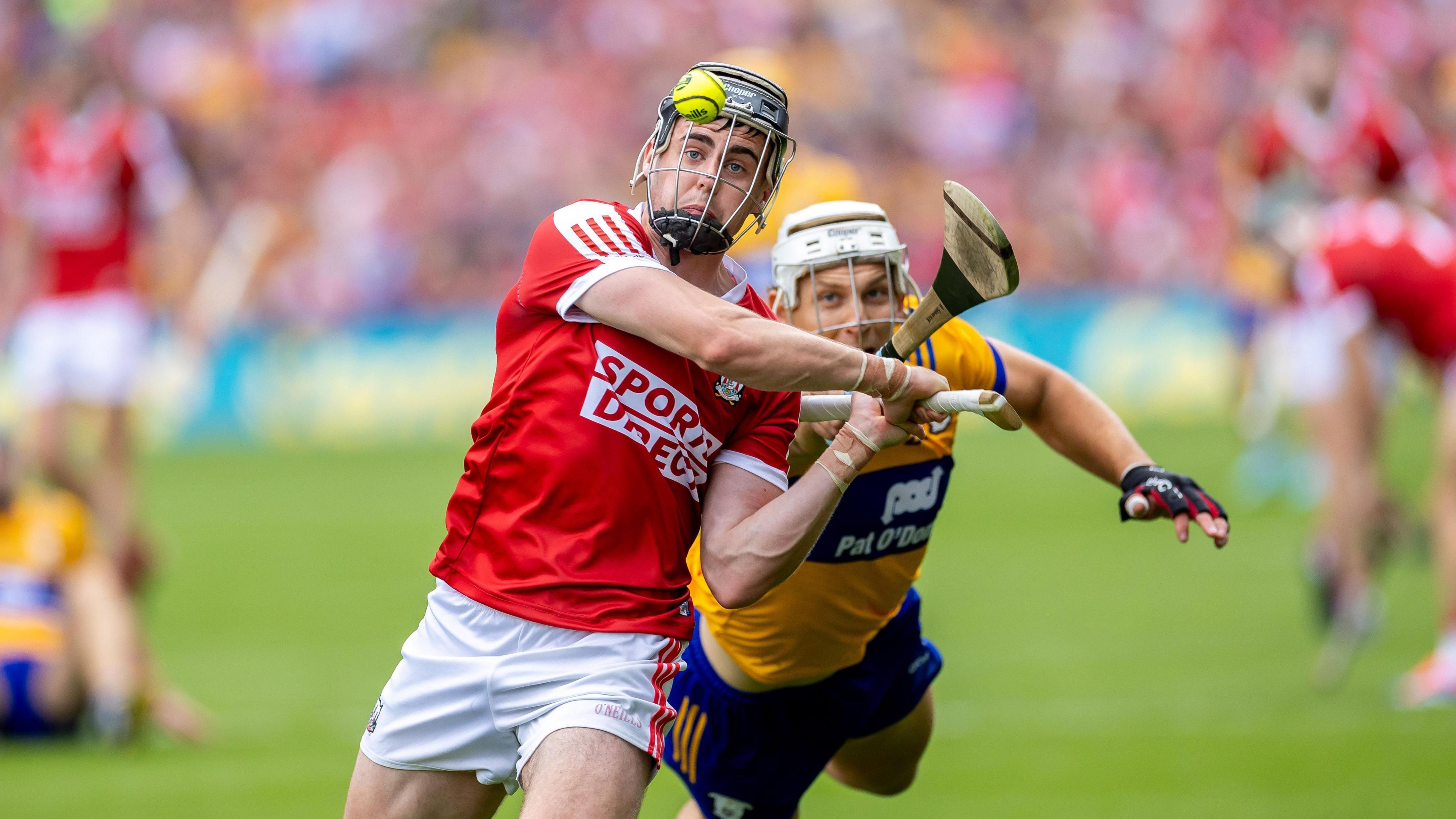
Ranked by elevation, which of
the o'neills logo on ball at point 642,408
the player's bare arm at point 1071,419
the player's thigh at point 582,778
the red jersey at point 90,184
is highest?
the red jersey at point 90,184

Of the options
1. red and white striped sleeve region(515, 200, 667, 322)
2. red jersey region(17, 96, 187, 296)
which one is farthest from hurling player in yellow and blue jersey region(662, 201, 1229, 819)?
red jersey region(17, 96, 187, 296)

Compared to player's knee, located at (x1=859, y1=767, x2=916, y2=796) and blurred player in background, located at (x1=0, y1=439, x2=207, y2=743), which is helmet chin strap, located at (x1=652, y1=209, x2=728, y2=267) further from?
blurred player in background, located at (x1=0, y1=439, x2=207, y2=743)

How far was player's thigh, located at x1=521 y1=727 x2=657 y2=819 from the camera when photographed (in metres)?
3.01

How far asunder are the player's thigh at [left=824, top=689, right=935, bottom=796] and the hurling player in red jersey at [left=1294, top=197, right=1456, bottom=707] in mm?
3077

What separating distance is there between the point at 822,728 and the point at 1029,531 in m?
7.68

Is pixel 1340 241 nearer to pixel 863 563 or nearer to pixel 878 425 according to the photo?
pixel 863 563

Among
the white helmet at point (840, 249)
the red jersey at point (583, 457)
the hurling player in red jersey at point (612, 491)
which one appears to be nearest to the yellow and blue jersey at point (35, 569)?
the hurling player in red jersey at point (612, 491)

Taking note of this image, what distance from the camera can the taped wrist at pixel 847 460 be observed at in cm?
320

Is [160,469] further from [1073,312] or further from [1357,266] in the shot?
[1357,266]

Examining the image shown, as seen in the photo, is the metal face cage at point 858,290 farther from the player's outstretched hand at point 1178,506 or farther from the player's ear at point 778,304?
the player's outstretched hand at point 1178,506

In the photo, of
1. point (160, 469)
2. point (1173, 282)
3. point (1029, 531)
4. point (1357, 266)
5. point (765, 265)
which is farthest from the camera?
point (1173, 282)

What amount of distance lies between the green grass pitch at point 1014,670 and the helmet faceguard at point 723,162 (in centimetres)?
293

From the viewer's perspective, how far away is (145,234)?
8680mm

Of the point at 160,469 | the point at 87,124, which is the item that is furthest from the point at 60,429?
the point at 160,469
